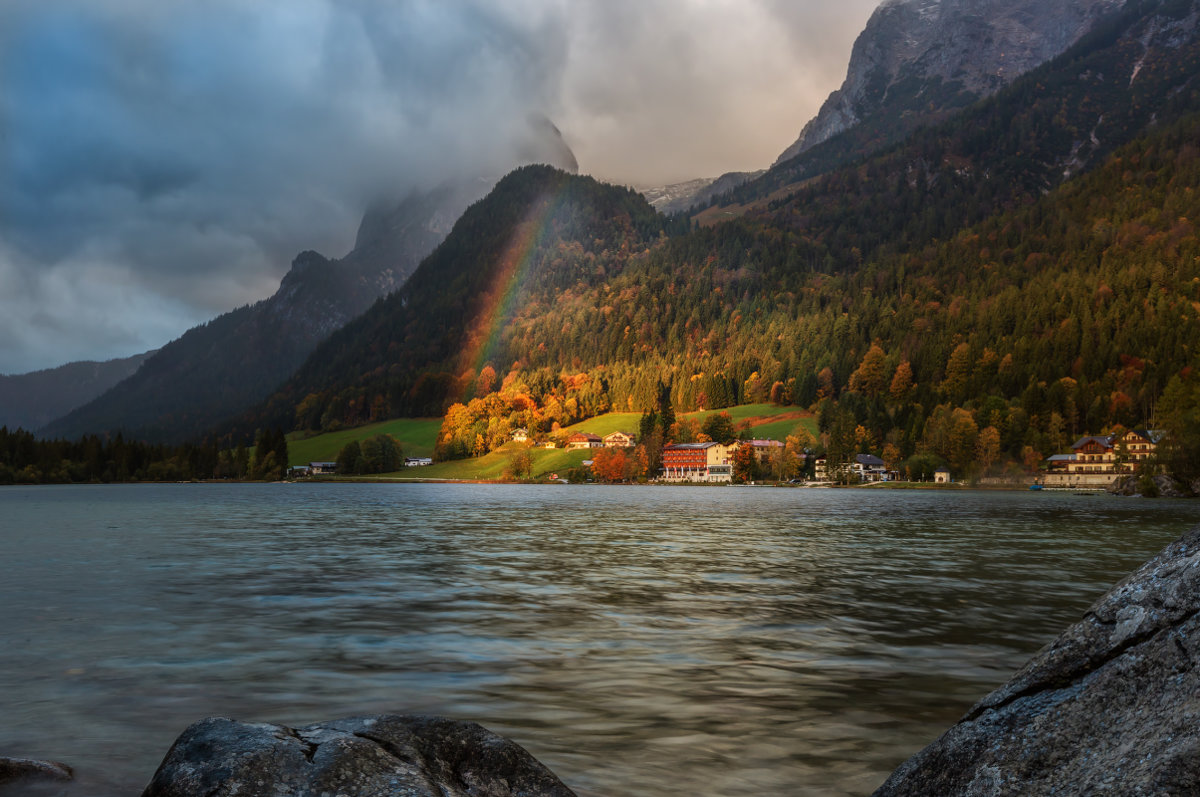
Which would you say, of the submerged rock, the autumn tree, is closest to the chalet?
the autumn tree

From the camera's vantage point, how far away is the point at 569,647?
1727 centimetres

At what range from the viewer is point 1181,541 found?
595 cm

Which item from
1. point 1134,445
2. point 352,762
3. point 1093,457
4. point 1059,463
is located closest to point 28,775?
point 352,762

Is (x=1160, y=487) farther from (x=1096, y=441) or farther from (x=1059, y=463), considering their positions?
(x=1059, y=463)

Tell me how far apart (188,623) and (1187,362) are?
235647mm

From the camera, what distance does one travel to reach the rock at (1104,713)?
444 centimetres

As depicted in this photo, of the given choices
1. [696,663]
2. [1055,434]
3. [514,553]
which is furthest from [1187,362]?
[696,663]

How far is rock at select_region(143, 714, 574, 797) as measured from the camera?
18.2 feet

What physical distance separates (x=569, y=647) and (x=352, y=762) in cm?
1190

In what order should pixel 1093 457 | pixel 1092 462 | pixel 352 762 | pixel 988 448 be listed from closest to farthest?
pixel 352 762
pixel 1092 462
pixel 1093 457
pixel 988 448

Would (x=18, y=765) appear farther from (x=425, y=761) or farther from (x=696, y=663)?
(x=696, y=663)

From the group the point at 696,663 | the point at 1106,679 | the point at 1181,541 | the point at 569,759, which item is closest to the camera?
the point at 1106,679

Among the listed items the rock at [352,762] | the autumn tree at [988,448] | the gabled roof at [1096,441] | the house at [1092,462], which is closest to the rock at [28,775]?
the rock at [352,762]

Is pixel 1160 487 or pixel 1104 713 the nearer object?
pixel 1104 713
